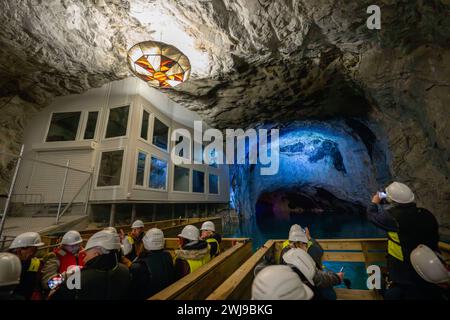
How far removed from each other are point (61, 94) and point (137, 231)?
366 inches

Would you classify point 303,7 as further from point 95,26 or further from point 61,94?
point 61,94

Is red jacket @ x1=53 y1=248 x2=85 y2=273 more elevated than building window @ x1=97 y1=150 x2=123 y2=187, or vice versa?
building window @ x1=97 y1=150 x2=123 y2=187

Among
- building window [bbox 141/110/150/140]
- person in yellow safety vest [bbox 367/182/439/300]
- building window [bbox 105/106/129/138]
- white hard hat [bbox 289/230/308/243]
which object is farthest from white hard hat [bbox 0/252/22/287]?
building window [bbox 141/110/150/140]

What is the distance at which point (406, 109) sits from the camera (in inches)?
259

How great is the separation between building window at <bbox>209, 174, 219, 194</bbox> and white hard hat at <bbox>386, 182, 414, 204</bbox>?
1308 centimetres

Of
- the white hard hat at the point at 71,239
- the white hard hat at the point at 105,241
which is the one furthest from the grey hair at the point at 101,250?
the white hard hat at the point at 71,239

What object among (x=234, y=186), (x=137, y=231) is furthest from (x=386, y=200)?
(x=234, y=186)

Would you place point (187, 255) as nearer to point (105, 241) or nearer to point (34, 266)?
point (105, 241)

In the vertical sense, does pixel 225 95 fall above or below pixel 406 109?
above

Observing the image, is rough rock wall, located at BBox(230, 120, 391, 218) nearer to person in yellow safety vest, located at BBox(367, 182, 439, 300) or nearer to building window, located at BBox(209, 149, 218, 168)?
building window, located at BBox(209, 149, 218, 168)

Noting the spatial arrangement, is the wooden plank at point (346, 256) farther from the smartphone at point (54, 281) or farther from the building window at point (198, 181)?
the building window at point (198, 181)

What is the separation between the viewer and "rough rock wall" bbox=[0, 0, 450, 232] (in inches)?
215

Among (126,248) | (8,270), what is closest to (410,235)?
(8,270)

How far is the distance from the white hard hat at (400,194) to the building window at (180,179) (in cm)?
1053
